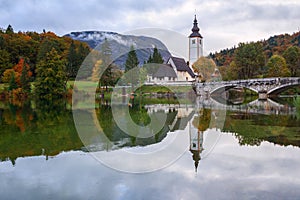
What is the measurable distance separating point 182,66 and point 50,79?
111 feet

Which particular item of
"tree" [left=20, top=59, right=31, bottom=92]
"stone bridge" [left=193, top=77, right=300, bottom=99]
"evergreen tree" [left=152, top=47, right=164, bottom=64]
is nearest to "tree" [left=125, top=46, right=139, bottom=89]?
"evergreen tree" [left=152, top=47, right=164, bottom=64]

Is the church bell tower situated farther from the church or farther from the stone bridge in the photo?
the stone bridge

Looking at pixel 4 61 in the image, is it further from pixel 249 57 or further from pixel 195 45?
pixel 249 57

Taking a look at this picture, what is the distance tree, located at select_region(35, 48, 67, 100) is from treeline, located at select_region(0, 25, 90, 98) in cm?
19

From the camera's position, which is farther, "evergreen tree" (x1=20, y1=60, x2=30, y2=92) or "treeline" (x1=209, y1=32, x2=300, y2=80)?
"treeline" (x1=209, y1=32, x2=300, y2=80)

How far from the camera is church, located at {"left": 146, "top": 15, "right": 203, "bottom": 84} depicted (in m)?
63.2

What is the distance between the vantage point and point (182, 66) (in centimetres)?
7088

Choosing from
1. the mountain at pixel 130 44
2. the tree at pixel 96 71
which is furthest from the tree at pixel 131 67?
the tree at pixel 96 71

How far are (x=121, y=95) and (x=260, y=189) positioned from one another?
43.0m

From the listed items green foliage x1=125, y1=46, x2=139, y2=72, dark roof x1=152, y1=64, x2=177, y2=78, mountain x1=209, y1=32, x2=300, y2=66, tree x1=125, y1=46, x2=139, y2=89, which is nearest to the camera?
tree x1=125, y1=46, x2=139, y2=89

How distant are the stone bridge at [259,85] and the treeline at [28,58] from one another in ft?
65.3

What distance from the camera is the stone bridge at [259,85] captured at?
130 feet

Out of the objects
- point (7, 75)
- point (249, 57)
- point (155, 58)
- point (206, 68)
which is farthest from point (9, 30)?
point (249, 57)

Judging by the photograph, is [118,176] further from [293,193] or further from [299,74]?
[299,74]
